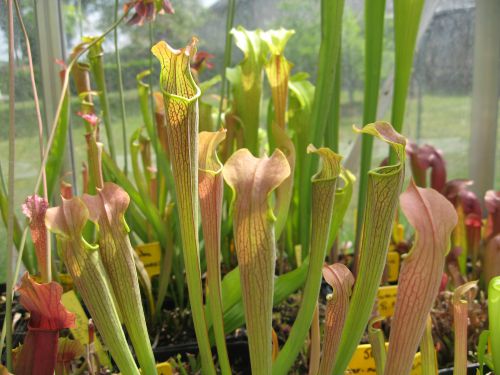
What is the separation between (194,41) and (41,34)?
84cm

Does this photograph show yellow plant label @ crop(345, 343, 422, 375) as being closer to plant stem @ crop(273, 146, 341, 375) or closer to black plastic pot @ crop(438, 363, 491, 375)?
black plastic pot @ crop(438, 363, 491, 375)

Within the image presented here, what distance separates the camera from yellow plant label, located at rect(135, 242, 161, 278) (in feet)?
3.34

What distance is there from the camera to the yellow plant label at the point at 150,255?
102 cm

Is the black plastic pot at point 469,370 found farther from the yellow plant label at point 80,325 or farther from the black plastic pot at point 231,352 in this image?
the yellow plant label at point 80,325

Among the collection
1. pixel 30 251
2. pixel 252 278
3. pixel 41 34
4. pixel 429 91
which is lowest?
pixel 30 251

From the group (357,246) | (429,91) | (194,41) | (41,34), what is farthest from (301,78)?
(429,91)

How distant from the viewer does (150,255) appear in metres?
1.02

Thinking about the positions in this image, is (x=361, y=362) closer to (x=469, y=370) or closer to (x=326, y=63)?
(x=469, y=370)

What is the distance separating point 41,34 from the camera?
1.15 metres

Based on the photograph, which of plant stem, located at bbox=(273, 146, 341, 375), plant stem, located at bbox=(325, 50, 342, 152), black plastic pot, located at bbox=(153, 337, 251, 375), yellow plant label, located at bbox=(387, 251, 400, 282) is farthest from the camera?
yellow plant label, located at bbox=(387, 251, 400, 282)

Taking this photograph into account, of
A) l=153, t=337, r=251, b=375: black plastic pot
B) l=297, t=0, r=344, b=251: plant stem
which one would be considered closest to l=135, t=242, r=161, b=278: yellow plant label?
l=153, t=337, r=251, b=375: black plastic pot

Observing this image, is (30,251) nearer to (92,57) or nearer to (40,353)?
(92,57)

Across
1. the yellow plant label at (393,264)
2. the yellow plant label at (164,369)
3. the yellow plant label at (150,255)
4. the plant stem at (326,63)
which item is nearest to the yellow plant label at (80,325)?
the yellow plant label at (164,369)

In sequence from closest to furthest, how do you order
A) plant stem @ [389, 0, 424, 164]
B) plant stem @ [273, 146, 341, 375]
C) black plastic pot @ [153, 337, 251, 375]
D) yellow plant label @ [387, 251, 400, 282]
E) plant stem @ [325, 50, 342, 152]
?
plant stem @ [273, 146, 341, 375], plant stem @ [389, 0, 424, 164], black plastic pot @ [153, 337, 251, 375], plant stem @ [325, 50, 342, 152], yellow plant label @ [387, 251, 400, 282]
